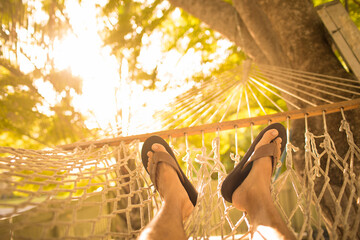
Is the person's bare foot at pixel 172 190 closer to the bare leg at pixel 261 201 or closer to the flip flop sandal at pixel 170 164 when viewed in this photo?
the flip flop sandal at pixel 170 164

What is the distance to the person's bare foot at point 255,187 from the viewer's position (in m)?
0.90

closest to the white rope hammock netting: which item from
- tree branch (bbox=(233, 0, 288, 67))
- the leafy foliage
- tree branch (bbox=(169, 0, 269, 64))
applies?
tree branch (bbox=(233, 0, 288, 67))

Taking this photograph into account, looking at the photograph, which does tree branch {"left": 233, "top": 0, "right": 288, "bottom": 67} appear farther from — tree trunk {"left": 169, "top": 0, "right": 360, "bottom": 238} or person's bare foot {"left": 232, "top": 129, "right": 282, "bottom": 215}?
person's bare foot {"left": 232, "top": 129, "right": 282, "bottom": 215}

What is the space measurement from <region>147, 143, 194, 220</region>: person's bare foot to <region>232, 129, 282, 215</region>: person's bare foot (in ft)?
0.58

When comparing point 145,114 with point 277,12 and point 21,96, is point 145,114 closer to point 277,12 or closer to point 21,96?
point 277,12

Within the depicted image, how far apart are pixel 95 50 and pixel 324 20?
275 cm

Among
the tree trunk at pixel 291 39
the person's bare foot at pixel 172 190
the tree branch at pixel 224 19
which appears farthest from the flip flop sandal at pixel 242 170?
the tree branch at pixel 224 19

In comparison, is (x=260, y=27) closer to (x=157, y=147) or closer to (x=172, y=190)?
(x=157, y=147)

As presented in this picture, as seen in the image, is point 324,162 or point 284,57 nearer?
point 324,162

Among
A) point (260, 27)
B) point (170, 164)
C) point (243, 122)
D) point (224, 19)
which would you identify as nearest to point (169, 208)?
point (170, 164)

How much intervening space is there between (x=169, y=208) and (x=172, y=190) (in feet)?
0.32

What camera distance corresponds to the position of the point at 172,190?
99cm

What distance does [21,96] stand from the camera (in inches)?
119

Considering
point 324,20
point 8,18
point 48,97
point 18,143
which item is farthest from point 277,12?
point 18,143
